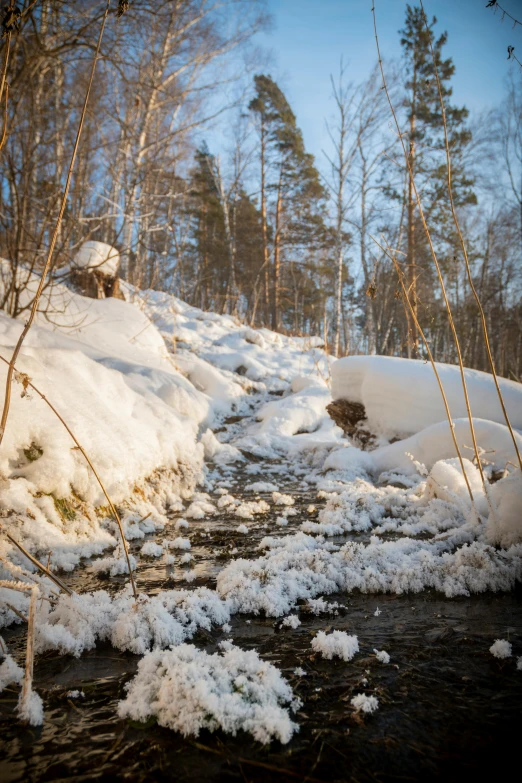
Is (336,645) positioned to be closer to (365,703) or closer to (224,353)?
(365,703)

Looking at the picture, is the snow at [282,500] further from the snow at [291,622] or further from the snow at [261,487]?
the snow at [291,622]

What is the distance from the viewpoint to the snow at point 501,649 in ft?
4.12

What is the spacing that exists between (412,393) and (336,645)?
12.7ft

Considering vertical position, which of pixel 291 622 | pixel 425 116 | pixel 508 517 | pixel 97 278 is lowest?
pixel 291 622

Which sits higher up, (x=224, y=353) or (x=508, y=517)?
(x=224, y=353)

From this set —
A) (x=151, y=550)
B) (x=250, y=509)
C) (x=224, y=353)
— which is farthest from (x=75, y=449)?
(x=224, y=353)

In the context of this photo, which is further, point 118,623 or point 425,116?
point 425,116

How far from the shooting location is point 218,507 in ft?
10.9

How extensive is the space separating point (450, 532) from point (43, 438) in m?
2.64

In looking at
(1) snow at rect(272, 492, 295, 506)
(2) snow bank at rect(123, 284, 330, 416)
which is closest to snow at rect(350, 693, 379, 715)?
(1) snow at rect(272, 492, 295, 506)

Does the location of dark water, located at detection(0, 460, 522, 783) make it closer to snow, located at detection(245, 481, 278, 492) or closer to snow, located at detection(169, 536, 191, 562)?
snow, located at detection(169, 536, 191, 562)

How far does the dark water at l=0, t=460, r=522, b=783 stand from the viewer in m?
0.87

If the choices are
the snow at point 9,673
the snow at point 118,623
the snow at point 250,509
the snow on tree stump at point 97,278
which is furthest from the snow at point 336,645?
the snow on tree stump at point 97,278

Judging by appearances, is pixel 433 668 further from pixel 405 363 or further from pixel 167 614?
pixel 405 363
